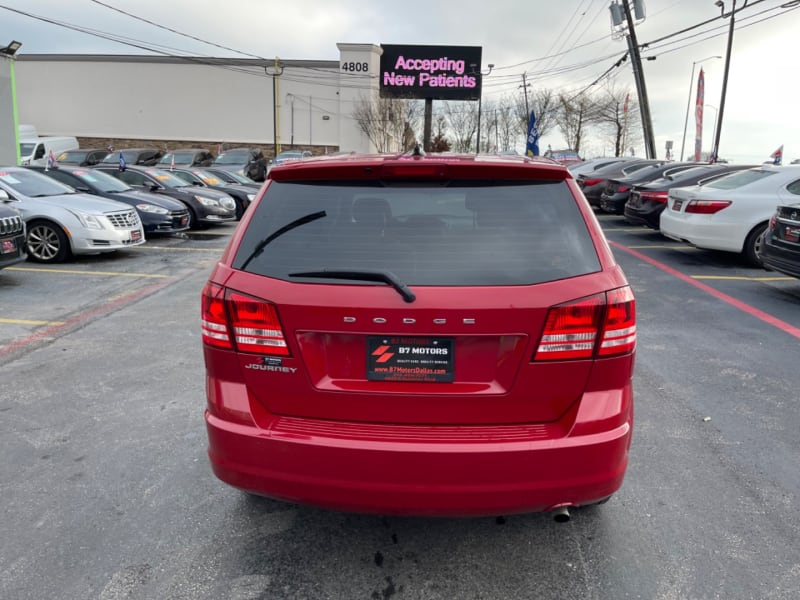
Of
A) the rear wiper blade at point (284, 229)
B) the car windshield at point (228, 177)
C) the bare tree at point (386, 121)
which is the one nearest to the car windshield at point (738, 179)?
the rear wiper blade at point (284, 229)

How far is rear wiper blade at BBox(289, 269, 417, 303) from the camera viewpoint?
7.55ft

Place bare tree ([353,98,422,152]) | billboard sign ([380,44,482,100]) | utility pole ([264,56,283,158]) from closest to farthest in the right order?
billboard sign ([380,44,482,100]), bare tree ([353,98,422,152]), utility pole ([264,56,283,158])

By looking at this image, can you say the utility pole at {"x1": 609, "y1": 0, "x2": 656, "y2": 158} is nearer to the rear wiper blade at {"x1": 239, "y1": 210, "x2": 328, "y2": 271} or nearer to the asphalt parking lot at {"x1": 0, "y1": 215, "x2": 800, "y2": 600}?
the asphalt parking lot at {"x1": 0, "y1": 215, "x2": 800, "y2": 600}

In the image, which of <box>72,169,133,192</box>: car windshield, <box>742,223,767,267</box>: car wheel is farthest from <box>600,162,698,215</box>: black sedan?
<box>72,169,133,192</box>: car windshield

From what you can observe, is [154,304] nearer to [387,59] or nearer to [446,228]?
[446,228]

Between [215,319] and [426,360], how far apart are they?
0.87 metres

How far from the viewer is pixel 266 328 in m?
2.39

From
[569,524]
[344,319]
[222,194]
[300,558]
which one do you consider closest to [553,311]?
[344,319]

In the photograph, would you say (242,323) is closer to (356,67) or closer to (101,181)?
(101,181)

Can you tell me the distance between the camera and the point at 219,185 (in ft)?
57.2

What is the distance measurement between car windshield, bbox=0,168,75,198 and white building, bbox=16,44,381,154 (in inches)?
1311

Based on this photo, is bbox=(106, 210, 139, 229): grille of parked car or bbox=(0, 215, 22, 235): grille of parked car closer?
bbox=(0, 215, 22, 235): grille of parked car

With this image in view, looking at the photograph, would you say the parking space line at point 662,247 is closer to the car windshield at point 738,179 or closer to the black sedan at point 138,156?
the car windshield at point 738,179

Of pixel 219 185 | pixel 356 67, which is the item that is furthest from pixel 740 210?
pixel 356 67
